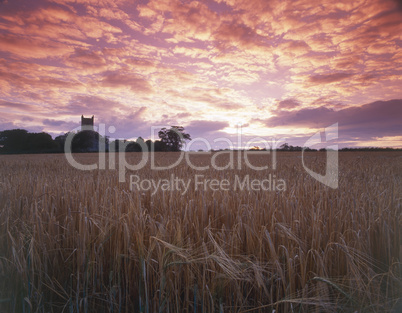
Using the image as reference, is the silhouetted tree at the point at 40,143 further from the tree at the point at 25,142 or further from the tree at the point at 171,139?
the tree at the point at 171,139

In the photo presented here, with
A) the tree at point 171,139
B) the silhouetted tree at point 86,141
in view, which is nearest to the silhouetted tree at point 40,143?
the silhouetted tree at point 86,141

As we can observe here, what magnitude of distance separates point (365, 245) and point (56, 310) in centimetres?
184

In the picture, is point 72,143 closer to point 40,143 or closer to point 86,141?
point 86,141

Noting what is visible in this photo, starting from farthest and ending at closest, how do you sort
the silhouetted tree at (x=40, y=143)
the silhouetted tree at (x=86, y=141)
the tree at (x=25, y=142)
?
the silhouetted tree at (x=40, y=143) → the silhouetted tree at (x=86, y=141) → the tree at (x=25, y=142)

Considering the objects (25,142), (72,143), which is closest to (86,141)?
(72,143)

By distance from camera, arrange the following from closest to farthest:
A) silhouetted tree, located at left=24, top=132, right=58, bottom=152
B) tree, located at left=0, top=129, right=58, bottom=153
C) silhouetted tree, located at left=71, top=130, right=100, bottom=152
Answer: tree, located at left=0, top=129, right=58, bottom=153, silhouetted tree, located at left=71, top=130, right=100, bottom=152, silhouetted tree, located at left=24, top=132, right=58, bottom=152

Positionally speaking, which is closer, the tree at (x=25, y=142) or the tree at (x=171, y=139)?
the tree at (x=25, y=142)

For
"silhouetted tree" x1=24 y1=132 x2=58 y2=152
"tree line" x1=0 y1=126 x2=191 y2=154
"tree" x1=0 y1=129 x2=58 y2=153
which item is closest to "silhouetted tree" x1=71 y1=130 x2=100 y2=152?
"tree line" x1=0 y1=126 x2=191 y2=154

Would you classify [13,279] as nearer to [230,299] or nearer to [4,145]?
[230,299]

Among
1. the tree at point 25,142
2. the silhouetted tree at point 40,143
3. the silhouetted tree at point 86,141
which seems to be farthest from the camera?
the silhouetted tree at point 40,143

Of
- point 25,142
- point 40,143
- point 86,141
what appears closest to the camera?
point 86,141

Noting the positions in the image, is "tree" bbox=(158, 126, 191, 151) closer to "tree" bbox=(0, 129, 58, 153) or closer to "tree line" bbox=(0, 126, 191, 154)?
"tree line" bbox=(0, 126, 191, 154)

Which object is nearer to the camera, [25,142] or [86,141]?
[86,141]

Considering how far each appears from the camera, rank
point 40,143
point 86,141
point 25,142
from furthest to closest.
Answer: point 40,143
point 25,142
point 86,141
